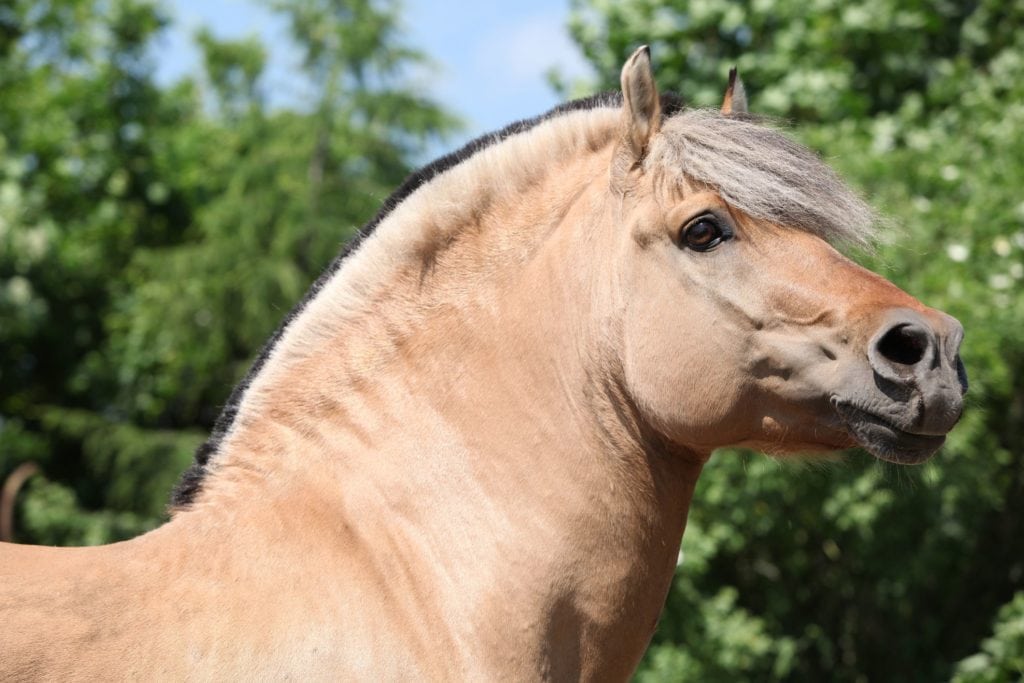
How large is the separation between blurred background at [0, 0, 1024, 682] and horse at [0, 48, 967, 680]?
50 centimetres

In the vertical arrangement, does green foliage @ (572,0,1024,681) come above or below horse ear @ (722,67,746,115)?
below

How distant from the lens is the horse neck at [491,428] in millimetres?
2590

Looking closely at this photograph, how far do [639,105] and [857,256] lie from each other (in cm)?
72

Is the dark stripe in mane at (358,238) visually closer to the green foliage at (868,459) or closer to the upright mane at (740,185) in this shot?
the upright mane at (740,185)

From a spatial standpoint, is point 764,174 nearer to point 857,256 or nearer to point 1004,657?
point 857,256

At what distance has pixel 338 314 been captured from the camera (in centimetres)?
287

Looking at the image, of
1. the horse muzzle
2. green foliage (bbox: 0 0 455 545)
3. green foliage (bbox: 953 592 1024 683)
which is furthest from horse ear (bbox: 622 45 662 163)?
green foliage (bbox: 0 0 455 545)

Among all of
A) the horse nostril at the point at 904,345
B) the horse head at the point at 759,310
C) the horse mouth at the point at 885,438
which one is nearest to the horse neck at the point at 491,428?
the horse head at the point at 759,310

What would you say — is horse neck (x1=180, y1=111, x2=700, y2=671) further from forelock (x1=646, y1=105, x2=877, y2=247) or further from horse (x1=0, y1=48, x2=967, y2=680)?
forelock (x1=646, y1=105, x2=877, y2=247)

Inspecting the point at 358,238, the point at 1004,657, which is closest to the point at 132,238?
the point at 1004,657

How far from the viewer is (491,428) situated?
2.71 meters

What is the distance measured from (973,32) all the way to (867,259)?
5.66 metres

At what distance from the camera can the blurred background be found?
21.6 ft

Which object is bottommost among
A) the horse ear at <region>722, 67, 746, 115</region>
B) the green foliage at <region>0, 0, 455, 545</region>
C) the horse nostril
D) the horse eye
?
the green foliage at <region>0, 0, 455, 545</region>
